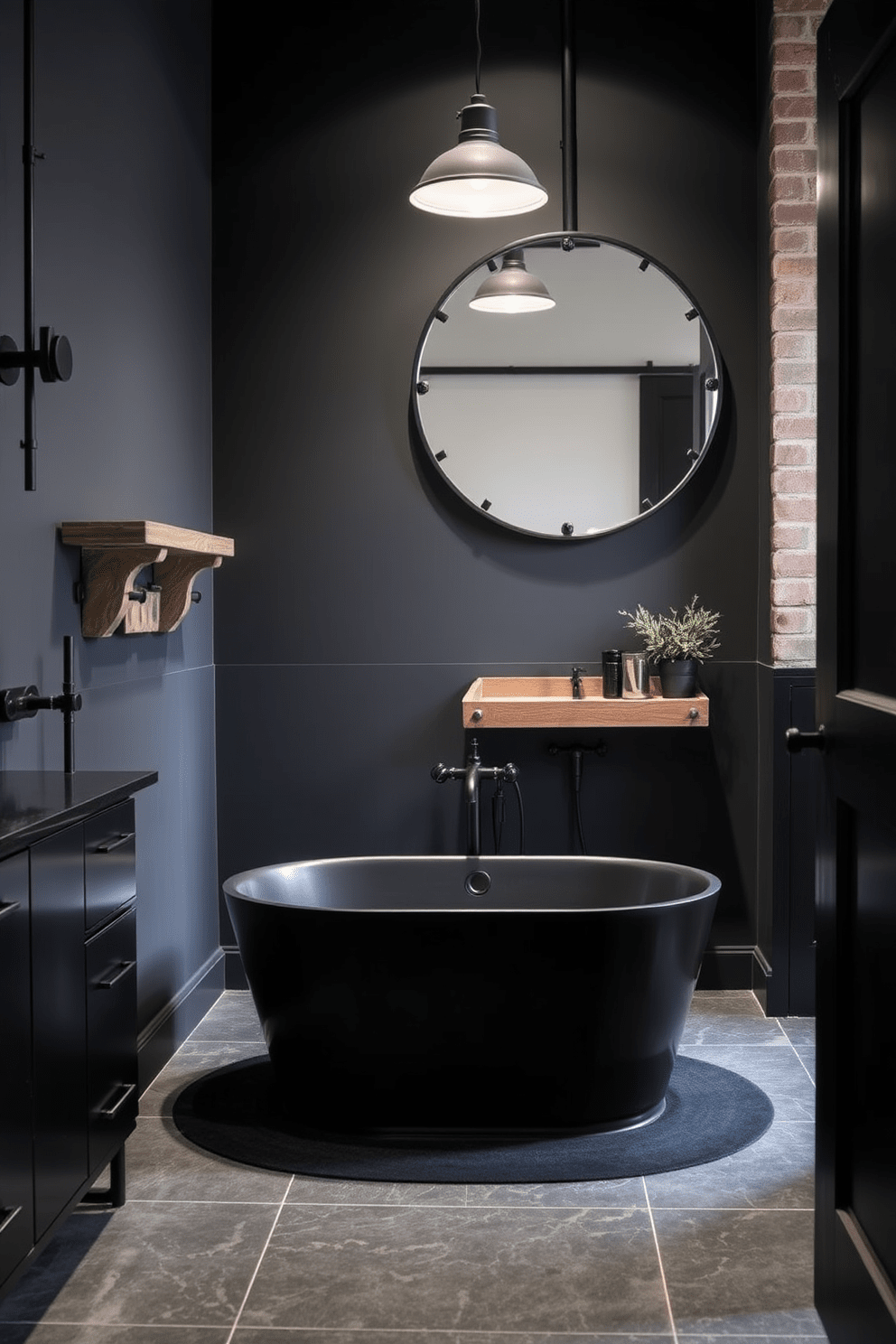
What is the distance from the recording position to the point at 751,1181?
9.09 ft

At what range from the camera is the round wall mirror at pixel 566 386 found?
13.6 feet

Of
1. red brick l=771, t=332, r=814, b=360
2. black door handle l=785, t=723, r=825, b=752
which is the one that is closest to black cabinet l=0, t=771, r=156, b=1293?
black door handle l=785, t=723, r=825, b=752

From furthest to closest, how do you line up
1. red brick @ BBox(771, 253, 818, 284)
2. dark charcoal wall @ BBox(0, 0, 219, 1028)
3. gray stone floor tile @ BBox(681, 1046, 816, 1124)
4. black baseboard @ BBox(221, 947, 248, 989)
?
black baseboard @ BBox(221, 947, 248, 989) → red brick @ BBox(771, 253, 818, 284) → gray stone floor tile @ BBox(681, 1046, 816, 1124) → dark charcoal wall @ BBox(0, 0, 219, 1028)

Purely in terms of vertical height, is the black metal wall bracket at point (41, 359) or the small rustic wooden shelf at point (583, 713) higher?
the black metal wall bracket at point (41, 359)

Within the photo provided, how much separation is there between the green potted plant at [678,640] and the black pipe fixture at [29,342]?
6.61 feet

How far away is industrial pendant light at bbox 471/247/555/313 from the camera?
4148mm

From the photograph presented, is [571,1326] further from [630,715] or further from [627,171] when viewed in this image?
[627,171]

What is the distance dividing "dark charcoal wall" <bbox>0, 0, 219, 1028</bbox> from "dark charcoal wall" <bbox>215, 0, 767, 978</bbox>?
15 centimetres

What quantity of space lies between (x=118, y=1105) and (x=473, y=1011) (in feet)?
2.68

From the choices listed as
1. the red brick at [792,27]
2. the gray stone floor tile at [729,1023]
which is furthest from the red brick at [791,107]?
the gray stone floor tile at [729,1023]

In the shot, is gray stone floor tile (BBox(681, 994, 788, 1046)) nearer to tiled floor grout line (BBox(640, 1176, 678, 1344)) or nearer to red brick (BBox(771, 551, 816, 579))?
tiled floor grout line (BBox(640, 1176, 678, 1344))

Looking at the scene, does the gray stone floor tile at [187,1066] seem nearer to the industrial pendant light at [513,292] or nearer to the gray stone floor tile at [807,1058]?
the gray stone floor tile at [807,1058]

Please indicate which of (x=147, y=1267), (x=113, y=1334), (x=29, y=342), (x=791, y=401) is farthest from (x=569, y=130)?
(x=113, y=1334)

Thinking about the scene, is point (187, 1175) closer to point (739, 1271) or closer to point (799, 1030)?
point (739, 1271)
